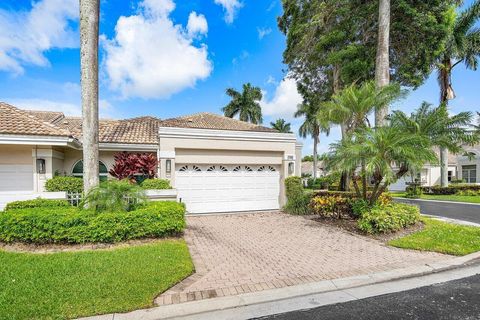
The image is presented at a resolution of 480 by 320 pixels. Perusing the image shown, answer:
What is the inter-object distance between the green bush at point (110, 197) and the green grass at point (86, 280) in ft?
4.62

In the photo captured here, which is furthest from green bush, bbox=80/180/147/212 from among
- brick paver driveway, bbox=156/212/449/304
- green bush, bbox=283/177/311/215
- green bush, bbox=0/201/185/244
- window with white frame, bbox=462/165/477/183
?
window with white frame, bbox=462/165/477/183

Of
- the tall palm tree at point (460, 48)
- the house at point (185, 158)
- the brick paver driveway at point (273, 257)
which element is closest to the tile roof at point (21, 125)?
the house at point (185, 158)

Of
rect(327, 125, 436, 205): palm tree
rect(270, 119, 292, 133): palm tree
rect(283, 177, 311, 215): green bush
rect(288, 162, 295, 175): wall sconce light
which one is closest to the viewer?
rect(327, 125, 436, 205): palm tree

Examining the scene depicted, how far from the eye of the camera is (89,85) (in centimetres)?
789

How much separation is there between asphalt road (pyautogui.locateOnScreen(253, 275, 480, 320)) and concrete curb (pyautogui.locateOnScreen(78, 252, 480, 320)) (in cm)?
51

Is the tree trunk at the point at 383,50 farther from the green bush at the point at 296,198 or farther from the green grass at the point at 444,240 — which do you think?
the green grass at the point at 444,240

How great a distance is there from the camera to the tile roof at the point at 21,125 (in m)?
9.74

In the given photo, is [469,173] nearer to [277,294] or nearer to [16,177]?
[277,294]

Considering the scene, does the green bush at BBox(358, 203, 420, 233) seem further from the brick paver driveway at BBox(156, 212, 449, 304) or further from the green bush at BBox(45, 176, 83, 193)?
the green bush at BBox(45, 176, 83, 193)

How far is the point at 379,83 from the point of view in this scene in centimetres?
1225

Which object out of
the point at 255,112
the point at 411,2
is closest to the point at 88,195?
the point at 411,2

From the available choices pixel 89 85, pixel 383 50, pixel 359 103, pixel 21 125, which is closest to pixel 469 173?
pixel 383 50

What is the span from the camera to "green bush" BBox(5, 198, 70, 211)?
796 cm

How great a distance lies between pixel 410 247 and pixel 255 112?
35651 mm
